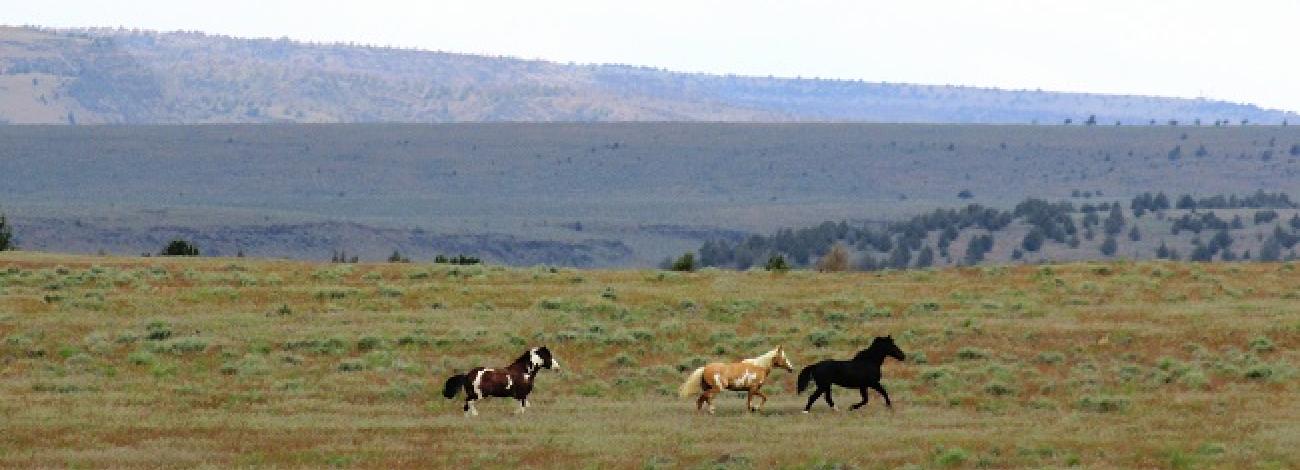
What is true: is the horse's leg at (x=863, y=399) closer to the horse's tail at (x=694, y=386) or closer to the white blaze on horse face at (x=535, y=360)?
the horse's tail at (x=694, y=386)

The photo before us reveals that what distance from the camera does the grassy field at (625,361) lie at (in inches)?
1000

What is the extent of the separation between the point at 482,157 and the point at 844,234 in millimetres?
63684

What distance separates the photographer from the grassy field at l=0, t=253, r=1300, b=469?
25.4 meters

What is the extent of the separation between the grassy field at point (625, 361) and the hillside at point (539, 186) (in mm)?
84749

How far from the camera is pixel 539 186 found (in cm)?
18175

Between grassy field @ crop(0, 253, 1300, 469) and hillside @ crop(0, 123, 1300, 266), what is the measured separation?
278 feet

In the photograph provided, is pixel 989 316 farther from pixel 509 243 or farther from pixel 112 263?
pixel 509 243

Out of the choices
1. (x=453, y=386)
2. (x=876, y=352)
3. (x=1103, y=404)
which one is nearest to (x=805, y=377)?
(x=876, y=352)

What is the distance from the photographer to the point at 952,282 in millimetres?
49531

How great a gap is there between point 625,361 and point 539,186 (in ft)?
477

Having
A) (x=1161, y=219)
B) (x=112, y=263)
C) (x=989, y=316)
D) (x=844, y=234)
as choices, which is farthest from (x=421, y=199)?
(x=989, y=316)

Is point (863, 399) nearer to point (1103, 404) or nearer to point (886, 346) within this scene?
point (886, 346)

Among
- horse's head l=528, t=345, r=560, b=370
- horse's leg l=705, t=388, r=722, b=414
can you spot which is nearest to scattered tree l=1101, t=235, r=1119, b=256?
horse's head l=528, t=345, r=560, b=370

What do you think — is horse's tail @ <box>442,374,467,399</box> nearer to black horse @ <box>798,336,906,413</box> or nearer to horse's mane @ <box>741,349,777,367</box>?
horse's mane @ <box>741,349,777,367</box>
